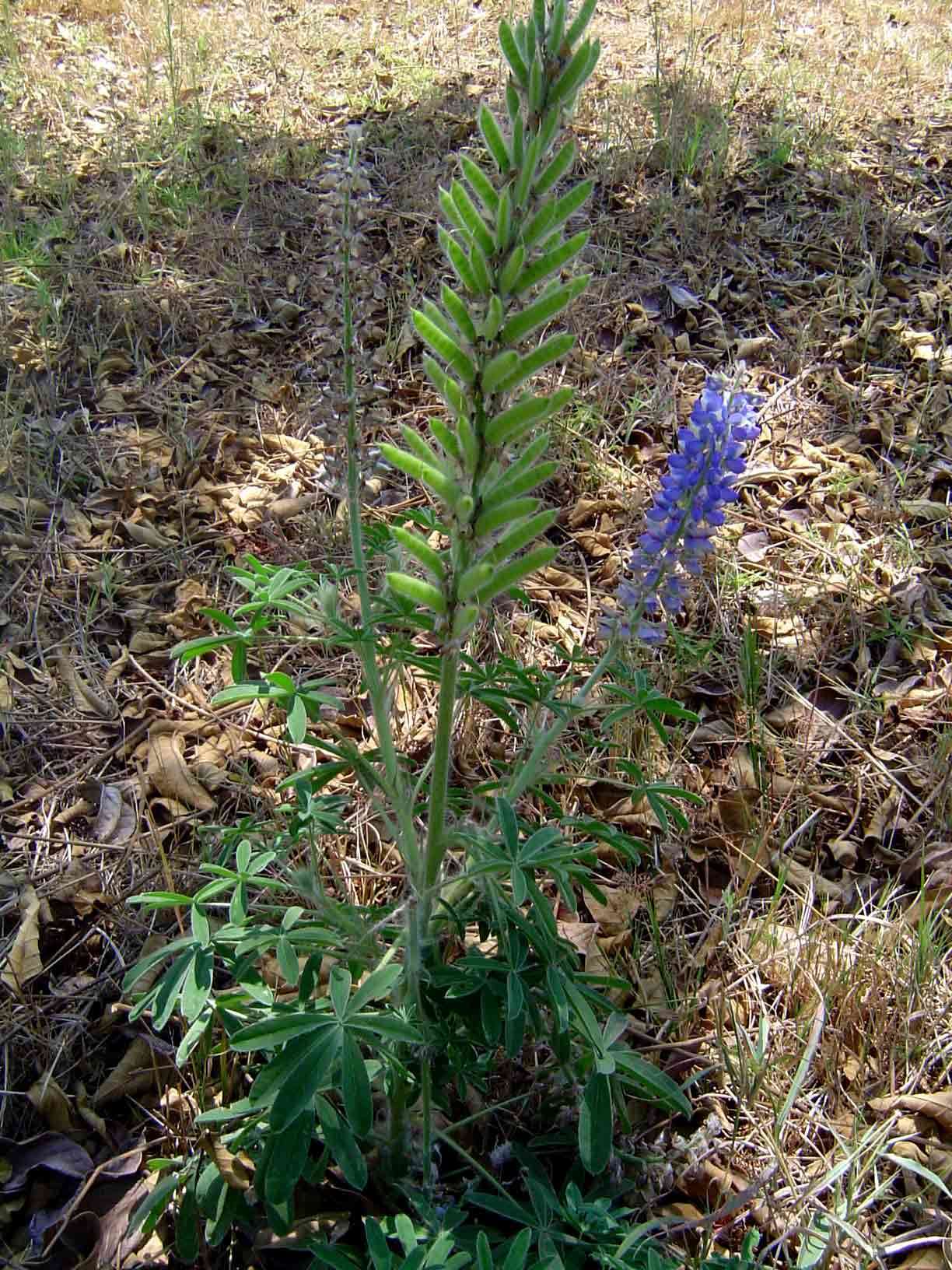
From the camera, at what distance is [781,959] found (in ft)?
7.07

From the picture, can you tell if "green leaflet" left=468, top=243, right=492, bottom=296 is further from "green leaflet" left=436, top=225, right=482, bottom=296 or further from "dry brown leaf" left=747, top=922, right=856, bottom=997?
"dry brown leaf" left=747, top=922, right=856, bottom=997

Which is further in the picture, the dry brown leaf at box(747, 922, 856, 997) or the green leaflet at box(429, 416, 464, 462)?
the dry brown leaf at box(747, 922, 856, 997)

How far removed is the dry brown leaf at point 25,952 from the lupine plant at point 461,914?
266mm

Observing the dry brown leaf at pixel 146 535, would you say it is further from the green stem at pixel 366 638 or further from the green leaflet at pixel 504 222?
the green leaflet at pixel 504 222

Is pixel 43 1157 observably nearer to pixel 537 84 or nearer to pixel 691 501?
pixel 691 501

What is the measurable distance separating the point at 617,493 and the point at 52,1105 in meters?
2.43

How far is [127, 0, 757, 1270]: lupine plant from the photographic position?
113cm

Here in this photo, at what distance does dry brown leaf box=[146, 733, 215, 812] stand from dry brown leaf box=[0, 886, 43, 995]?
1.34ft

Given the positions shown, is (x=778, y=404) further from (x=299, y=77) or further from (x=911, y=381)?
(x=299, y=77)

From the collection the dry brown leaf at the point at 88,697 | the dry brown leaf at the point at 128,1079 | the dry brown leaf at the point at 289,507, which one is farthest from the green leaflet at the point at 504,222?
the dry brown leaf at the point at 289,507

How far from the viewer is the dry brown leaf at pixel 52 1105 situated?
1.94m

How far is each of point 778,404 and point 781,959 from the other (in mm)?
2291

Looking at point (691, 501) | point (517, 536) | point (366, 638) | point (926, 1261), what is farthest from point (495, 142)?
point (926, 1261)

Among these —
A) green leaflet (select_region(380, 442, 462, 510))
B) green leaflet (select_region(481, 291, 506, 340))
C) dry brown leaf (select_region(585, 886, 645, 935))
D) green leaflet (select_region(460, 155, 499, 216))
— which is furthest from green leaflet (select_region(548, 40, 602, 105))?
dry brown leaf (select_region(585, 886, 645, 935))
